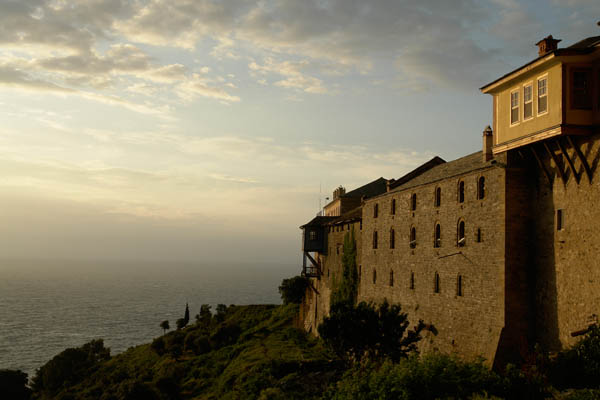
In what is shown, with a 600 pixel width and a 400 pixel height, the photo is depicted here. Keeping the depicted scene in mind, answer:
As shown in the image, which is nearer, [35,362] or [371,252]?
[371,252]

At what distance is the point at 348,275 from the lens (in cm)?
4547

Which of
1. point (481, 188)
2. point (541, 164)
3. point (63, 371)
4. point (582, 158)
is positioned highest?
point (541, 164)

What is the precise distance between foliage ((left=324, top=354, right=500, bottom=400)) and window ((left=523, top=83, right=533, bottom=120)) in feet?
36.2

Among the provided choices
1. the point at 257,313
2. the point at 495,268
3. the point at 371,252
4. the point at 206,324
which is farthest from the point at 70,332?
the point at 495,268

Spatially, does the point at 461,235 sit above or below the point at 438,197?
below

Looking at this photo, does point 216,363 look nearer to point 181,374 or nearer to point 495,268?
point 181,374

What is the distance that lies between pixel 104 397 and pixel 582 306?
43.7 m

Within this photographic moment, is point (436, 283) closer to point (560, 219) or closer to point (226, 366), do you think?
point (560, 219)

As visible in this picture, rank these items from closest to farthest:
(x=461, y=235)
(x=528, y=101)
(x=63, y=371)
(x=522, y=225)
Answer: (x=528, y=101) → (x=522, y=225) → (x=461, y=235) → (x=63, y=371)

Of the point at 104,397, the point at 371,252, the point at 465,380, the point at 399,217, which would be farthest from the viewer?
the point at 104,397

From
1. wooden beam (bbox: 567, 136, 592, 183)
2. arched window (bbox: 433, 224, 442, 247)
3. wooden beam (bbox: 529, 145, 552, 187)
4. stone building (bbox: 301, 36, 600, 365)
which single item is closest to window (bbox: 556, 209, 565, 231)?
stone building (bbox: 301, 36, 600, 365)

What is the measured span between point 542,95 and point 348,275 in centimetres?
2636

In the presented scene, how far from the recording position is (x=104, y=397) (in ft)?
164

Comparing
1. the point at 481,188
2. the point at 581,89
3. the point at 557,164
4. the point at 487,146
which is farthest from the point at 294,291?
the point at 581,89
